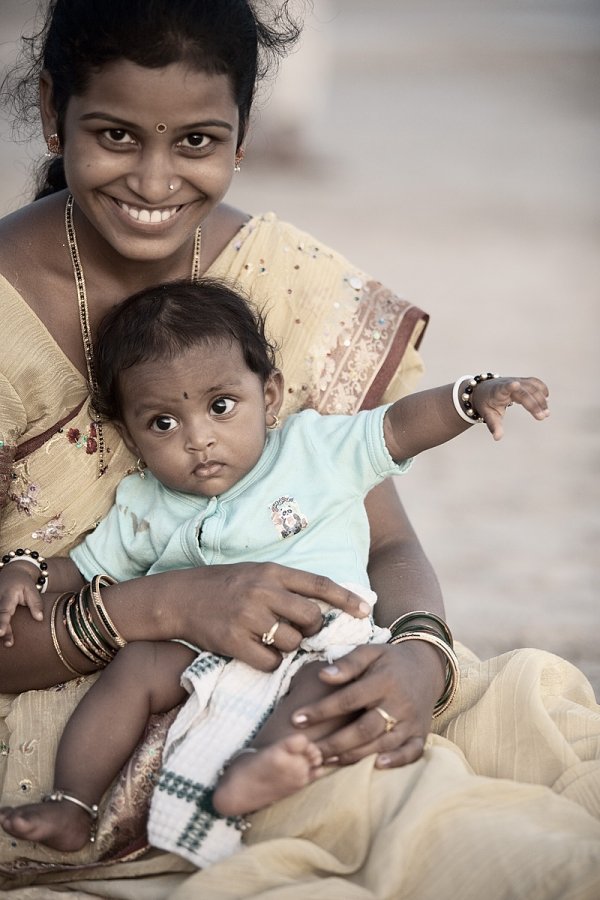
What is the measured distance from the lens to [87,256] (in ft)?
9.72

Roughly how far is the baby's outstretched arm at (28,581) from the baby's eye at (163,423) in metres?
0.41

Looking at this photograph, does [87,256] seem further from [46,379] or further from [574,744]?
[574,744]

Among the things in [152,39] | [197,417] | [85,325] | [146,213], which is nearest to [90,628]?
[197,417]

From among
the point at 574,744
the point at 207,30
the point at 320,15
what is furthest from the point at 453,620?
the point at 320,15

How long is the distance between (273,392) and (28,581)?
0.78 metres

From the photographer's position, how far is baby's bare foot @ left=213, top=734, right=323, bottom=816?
7.08 feet

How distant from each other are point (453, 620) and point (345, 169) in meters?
Result: 11.2

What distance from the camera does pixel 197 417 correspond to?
8.91 ft

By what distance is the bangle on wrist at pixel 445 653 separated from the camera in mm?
2617

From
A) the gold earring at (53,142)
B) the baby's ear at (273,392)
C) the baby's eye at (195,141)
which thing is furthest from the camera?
the baby's ear at (273,392)

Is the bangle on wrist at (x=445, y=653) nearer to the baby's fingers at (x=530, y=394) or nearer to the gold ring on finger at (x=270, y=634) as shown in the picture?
the gold ring on finger at (x=270, y=634)

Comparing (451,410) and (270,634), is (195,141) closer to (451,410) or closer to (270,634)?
(451,410)

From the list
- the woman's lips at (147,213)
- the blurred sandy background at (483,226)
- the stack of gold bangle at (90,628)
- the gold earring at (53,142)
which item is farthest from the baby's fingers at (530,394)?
the blurred sandy background at (483,226)

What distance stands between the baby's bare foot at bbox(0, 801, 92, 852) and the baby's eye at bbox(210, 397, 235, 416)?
0.94 m
